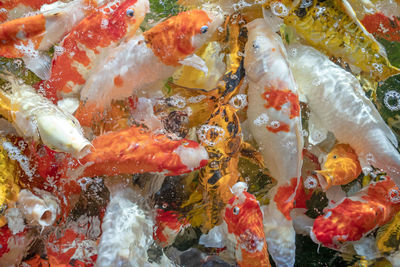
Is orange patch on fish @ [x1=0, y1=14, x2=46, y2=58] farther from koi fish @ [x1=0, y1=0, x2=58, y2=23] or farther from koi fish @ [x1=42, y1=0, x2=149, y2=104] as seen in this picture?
koi fish @ [x1=0, y1=0, x2=58, y2=23]

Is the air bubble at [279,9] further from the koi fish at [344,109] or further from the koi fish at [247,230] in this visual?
the koi fish at [247,230]

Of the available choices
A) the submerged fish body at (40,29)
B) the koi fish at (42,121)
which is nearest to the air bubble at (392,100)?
the koi fish at (42,121)

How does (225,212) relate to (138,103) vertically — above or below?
below

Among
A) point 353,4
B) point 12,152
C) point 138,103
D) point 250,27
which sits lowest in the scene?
point 12,152

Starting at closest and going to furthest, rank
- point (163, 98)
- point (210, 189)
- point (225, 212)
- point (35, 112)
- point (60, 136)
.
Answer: point (60, 136)
point (35, 112)
point (225, 212)
point (210, 189)
point (163, 98)

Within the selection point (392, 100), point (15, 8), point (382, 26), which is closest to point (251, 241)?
point (392, 100)

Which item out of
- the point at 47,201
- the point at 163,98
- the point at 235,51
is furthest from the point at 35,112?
the point at 235,51

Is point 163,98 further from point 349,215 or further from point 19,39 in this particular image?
point 349,215
